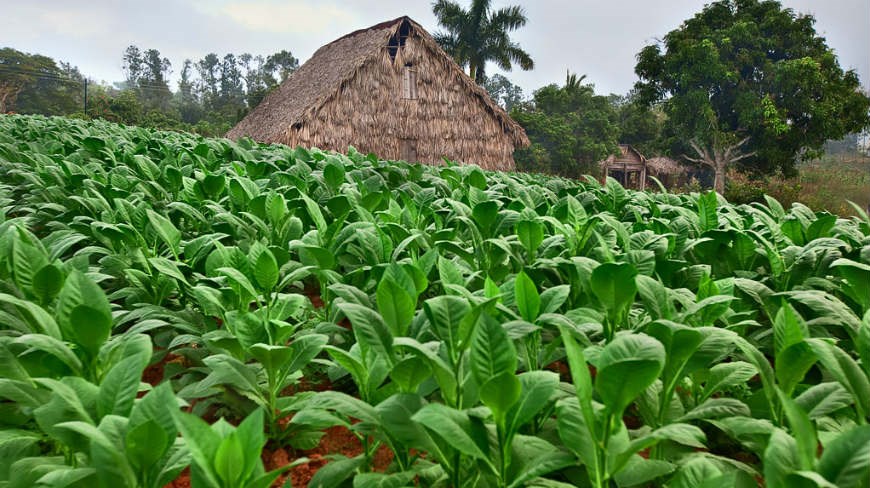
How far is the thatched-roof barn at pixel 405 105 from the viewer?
23.0 m

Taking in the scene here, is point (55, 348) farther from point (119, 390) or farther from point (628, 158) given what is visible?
point (628, 158)

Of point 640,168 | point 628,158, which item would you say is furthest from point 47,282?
point 628,158

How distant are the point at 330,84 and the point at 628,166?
2884cm

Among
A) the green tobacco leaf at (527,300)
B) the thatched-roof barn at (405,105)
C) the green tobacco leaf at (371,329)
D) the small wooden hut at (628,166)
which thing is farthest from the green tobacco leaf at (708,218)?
the small wooden hut at (628,166)

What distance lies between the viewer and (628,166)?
44.3 metres

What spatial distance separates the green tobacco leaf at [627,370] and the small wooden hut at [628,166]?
4317cm

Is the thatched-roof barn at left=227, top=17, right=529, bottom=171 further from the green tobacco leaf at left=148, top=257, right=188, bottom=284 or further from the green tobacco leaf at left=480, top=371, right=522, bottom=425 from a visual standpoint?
the green tobacco leaf at left=480, top=371, right=522, bottom=425

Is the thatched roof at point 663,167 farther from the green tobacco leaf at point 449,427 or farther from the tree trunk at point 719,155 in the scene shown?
the green tobacco leaf at point 449,427

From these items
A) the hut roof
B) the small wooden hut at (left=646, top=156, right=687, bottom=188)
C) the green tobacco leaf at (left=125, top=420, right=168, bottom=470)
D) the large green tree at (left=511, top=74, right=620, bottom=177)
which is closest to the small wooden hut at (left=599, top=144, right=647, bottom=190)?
the small wooden hut at (left=646, top=156, right=687, bottom=188)

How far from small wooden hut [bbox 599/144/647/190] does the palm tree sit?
9.24 metres

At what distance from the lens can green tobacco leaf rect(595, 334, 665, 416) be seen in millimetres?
968

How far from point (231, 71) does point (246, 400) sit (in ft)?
375

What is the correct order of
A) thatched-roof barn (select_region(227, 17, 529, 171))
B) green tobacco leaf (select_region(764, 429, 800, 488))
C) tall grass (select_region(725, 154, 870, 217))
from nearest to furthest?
green tobacco leaf (select_region(764, 429, 800, 488)) < thatched-roof barn (select_region(227, 17, 529, 171)) < tall grass (select_region(725, 154, 870, 217))

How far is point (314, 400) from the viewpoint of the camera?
123 cm
